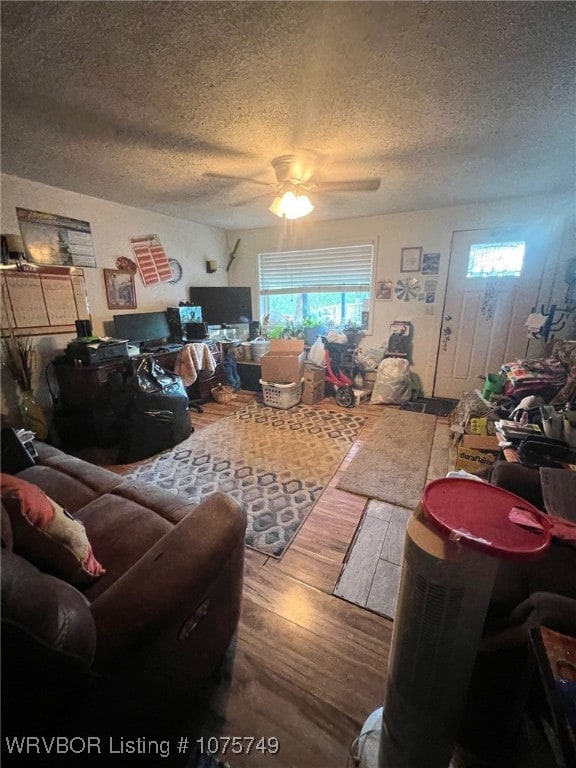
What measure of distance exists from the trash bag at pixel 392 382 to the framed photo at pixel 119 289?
3.11 m

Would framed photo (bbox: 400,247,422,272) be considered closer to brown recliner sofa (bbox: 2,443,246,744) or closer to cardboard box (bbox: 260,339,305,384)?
cardboard box (bbox: 260,339,305,384)

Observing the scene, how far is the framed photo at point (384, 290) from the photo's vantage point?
3.95 meters

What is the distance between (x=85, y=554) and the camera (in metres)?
0.96

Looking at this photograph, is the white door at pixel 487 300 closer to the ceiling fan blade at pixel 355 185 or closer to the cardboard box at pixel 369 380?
the cardboard box at pixel 369 380

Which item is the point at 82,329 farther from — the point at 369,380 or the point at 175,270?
the point at 369,380

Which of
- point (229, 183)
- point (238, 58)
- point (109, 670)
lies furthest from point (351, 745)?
point (229, 183)

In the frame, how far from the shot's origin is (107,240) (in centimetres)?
323

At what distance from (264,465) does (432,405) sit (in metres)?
2.40

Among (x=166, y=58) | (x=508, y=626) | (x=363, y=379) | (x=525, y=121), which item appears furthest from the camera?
(x=363, y=379)

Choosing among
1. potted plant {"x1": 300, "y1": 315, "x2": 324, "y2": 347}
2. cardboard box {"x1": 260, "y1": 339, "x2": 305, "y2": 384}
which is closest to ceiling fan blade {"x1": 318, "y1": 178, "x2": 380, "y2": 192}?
cardboard box {"x1": 260, "y1": 339, "x2": 305, "y2": 384}

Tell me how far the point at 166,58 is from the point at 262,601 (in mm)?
2380

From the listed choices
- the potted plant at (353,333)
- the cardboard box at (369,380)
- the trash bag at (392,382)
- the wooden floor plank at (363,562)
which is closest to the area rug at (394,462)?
the wooden floor plank at (363,562)

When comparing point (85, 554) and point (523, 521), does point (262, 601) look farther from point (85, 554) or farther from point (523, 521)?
point (523, 521)

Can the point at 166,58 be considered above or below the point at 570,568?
above
